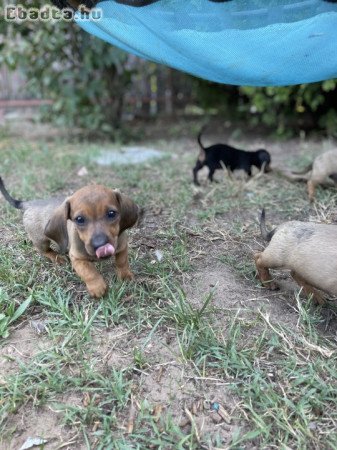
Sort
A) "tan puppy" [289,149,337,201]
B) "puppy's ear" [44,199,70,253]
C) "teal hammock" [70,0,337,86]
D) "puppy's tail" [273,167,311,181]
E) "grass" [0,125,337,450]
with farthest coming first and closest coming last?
"puppy's tail" [273,167,311,181] → "tan puppy" [289,149,337,201] → "teal hammock" [70,0,337,86] → "puppy's ear" [44,199,70,253] → "grass" [0,125,337,450]

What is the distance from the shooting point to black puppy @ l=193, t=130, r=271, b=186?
542cm

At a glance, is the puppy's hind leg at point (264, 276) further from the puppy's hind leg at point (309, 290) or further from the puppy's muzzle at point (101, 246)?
the puppy's muzzle at point (101, 246)

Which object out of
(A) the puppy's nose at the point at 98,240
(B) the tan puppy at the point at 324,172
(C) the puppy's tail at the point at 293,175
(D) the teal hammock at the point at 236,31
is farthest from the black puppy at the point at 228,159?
(A) the puppy's nose at the point at 98,240

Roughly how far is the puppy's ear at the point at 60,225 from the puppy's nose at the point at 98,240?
1.14ft

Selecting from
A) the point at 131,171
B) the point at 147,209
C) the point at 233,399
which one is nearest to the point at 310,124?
the point at 131,171

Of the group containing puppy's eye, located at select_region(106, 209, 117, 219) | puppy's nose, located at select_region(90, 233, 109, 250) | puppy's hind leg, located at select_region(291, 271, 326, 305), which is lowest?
puppy's hind leg, located at select_region(291, 271, 326, 305)

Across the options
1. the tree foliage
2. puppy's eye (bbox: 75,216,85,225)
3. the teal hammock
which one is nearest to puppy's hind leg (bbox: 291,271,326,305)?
puppy's eye (bbox: 75,216,85,225)

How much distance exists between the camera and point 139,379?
2.51 metres

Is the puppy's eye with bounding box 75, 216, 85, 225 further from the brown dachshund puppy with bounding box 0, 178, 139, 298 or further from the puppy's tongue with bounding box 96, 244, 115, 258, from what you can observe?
the puppy's tongue with bounding box 96, 244, 115, 258

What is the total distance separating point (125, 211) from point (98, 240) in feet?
1.34

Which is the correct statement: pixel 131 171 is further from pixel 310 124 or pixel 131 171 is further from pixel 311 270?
pixel 310 124

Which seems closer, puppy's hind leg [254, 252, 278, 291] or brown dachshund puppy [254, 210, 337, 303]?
brown dachshund puppy [254, 210, 337, 303]

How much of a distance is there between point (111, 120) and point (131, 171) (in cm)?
271

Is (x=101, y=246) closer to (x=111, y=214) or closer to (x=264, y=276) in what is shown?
(x=111, y=214)
